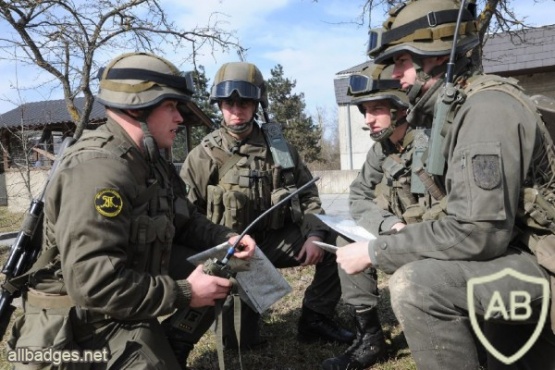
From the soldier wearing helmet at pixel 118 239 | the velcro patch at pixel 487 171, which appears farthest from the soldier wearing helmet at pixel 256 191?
the velcro patch at pixel 487 171

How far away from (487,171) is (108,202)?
1.77 m

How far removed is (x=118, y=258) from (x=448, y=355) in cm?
166

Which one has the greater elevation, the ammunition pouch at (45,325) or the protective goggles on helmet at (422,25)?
the protective goggles on helmet at (422,25)

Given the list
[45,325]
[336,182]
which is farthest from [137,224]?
[336,182]

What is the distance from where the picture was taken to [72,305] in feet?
8.50

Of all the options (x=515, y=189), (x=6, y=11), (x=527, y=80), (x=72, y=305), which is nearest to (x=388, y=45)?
(x=515, y=189)

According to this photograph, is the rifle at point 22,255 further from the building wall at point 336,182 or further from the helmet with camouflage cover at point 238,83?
the building wall at point 336,182

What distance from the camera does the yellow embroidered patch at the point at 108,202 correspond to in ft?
7.82

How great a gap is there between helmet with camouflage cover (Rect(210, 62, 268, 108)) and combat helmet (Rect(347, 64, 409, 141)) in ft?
2.85

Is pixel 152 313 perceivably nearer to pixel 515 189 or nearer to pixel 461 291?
pixel 461 291

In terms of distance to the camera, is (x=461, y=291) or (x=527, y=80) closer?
(x=461, y=291)

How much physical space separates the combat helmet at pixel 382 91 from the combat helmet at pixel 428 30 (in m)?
0.96

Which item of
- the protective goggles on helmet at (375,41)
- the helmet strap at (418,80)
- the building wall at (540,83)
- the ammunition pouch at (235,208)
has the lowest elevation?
the ammunition pouch at (235,208)

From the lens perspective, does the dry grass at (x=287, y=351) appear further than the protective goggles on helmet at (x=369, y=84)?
No
